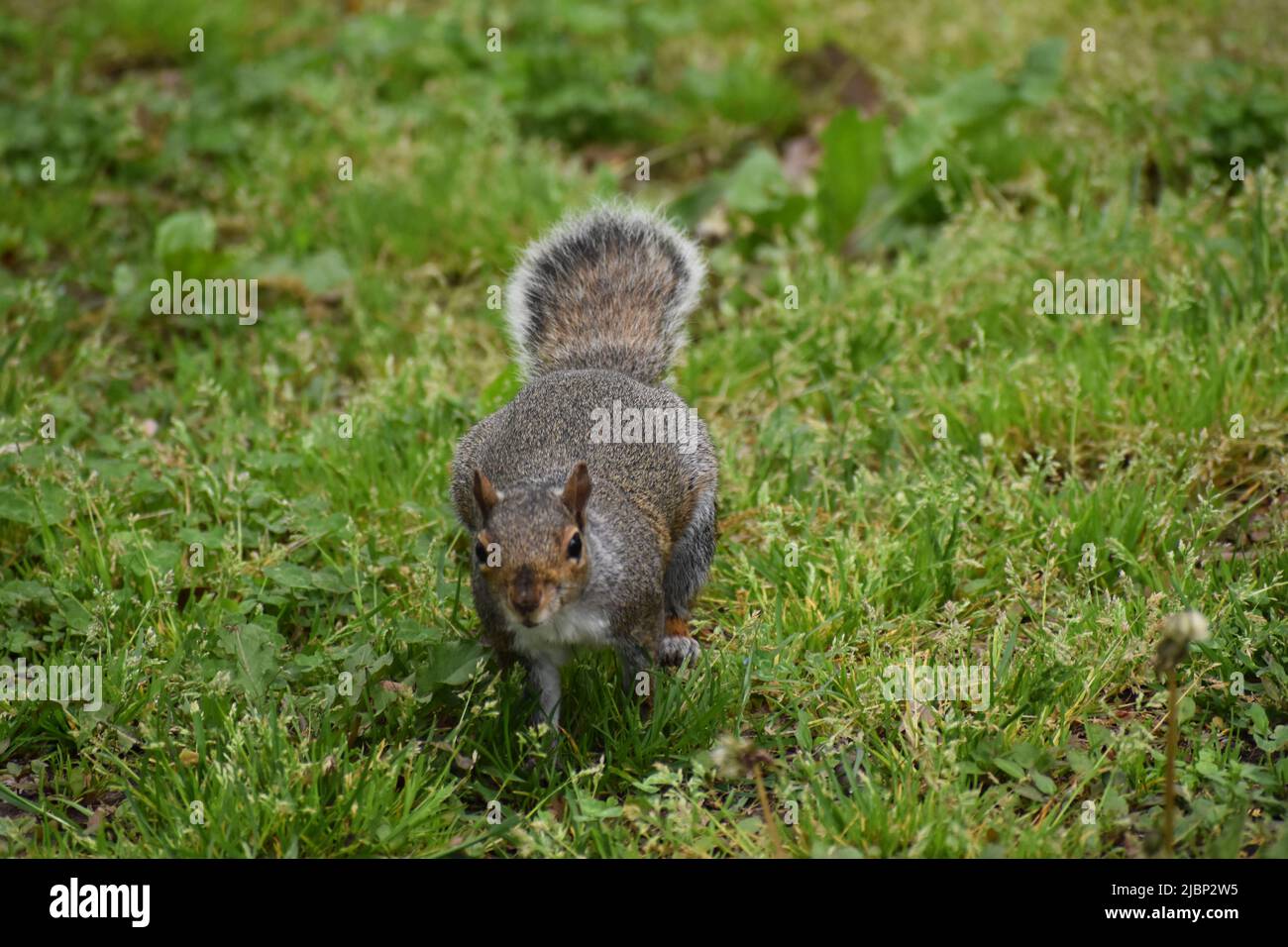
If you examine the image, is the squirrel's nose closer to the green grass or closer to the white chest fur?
the white chest fur

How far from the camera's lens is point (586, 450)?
3.44 meters

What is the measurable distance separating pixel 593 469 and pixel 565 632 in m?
0.46

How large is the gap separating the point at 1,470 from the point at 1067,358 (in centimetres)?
318

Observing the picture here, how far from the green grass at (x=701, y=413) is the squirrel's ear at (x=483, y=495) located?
378mm

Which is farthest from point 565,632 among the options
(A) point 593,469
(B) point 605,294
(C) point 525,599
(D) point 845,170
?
(D) point 845,170

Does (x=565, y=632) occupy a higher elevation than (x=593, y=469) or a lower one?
lower

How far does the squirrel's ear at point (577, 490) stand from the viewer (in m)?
3.06

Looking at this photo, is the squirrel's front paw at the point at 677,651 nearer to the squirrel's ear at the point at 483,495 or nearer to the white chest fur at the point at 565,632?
the white chest fur at the point at 565,632

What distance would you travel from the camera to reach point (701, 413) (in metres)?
4.61

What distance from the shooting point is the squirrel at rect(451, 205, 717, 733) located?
302 centimetres

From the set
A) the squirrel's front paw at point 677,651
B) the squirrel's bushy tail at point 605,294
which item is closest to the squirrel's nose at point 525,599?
the squirrel's front paw at point 677,651

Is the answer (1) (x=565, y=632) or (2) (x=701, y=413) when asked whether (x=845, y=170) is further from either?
(1) (x=565, y=632)

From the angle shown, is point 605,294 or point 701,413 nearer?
point 605,294

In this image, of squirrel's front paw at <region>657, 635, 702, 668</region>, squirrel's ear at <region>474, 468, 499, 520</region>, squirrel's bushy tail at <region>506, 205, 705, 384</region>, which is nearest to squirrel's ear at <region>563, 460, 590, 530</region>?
squirrel's ear at <region>474, 468, 499, 520</region>
